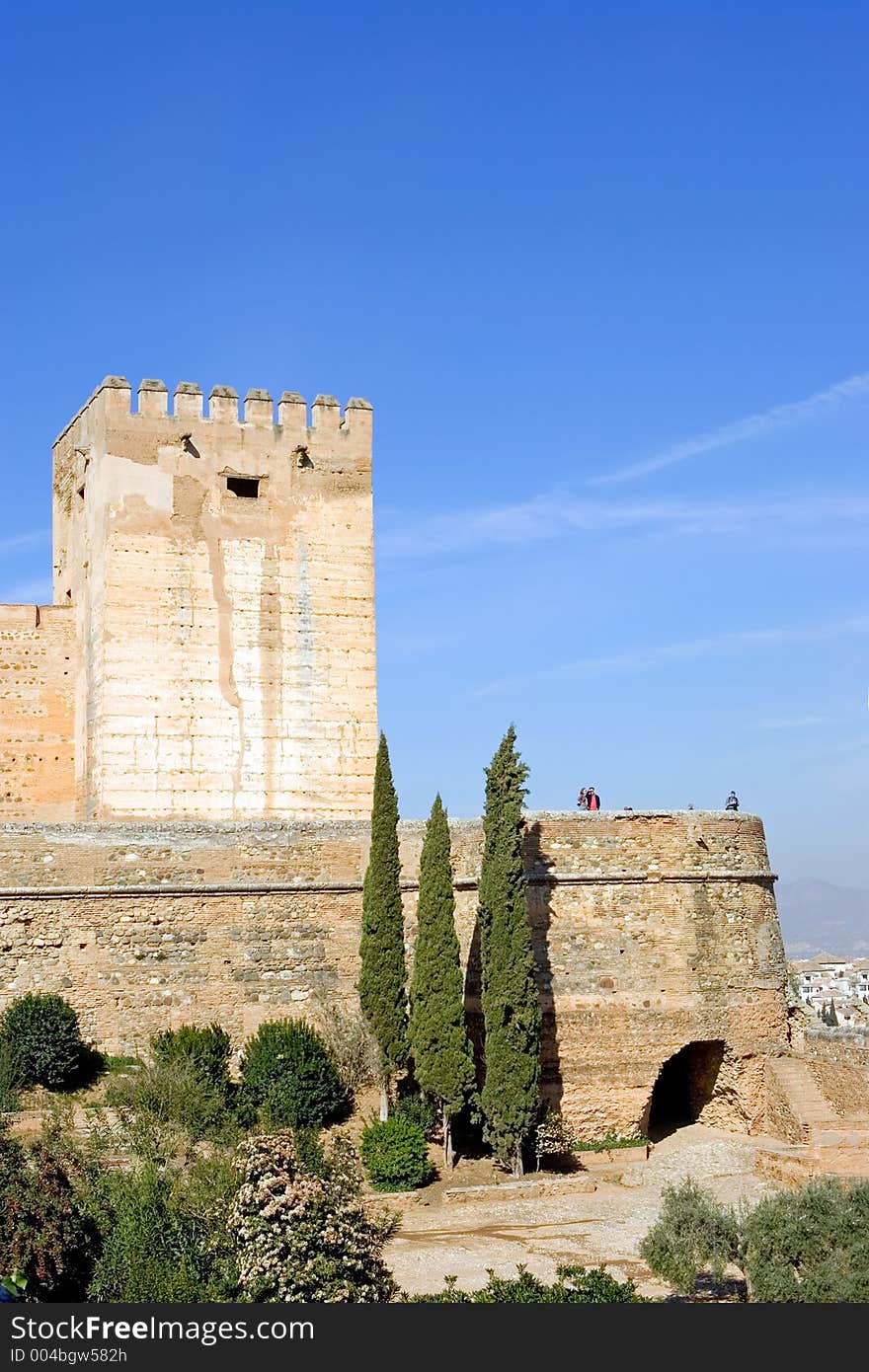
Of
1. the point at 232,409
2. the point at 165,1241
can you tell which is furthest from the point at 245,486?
the point at 165,1241

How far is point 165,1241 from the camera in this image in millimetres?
14102

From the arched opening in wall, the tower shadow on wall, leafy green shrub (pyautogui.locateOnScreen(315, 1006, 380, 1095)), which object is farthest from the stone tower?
the arched opening in wall

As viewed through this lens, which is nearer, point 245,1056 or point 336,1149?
point 336,1149

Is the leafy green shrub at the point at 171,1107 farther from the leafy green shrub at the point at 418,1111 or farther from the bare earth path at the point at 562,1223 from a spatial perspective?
the bare earth path at the point at 562,1223

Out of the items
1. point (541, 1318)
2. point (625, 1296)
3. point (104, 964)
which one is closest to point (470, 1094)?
point (104, 964)

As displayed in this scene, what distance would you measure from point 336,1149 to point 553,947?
4.23m

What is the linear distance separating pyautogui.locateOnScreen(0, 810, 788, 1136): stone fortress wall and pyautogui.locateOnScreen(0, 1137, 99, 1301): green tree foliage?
17.6 ft

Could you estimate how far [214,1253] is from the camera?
1397cm

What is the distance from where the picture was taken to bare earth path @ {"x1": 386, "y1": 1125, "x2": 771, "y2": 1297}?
15.7 m

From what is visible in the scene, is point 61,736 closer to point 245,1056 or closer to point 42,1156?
point 245,1056

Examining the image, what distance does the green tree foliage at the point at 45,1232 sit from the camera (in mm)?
13133

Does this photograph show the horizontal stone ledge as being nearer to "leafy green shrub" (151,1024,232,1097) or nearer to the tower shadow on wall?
the tower shadow on wall

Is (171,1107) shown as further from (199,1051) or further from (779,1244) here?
(779,1244)

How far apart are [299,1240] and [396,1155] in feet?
19.4
